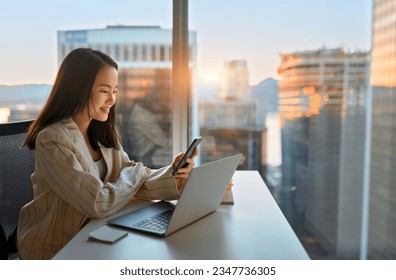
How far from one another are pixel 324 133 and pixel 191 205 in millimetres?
1361

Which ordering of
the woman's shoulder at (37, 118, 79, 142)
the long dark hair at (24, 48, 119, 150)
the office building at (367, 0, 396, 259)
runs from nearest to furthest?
the woman's shoulder at (37, 118, 79, 142), the long dark hair at (24, 48, 119, 150), the office building at (367, 0, 396, 259)

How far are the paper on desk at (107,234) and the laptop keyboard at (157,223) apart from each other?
0.07m

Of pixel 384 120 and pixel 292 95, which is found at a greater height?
pixel 292 95

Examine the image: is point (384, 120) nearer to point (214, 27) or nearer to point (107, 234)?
point (214, 27)

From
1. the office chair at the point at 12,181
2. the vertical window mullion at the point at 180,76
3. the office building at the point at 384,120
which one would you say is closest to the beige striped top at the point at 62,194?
the office chair at the point at 12,181

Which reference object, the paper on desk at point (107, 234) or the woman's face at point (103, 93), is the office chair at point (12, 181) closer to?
the woman's face at point (103, 93)

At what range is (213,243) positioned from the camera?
105cm

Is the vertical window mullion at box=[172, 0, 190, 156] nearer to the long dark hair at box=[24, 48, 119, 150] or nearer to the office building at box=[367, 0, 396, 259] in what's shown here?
the long dark hair at box=[24, 48, 119, 150]

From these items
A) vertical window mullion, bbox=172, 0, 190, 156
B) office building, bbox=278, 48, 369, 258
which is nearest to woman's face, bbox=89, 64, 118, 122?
vertical window mullion, bbox=172, 0, 190, 156

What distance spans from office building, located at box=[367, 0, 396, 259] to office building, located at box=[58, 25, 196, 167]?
3.18 ft

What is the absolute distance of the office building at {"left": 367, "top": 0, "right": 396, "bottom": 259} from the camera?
2248 millimetres

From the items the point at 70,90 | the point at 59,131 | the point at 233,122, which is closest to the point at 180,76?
the point at 233,122

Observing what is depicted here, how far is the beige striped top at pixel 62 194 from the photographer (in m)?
1.21

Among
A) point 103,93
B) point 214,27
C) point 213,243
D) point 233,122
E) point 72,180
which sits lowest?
point 213,243
